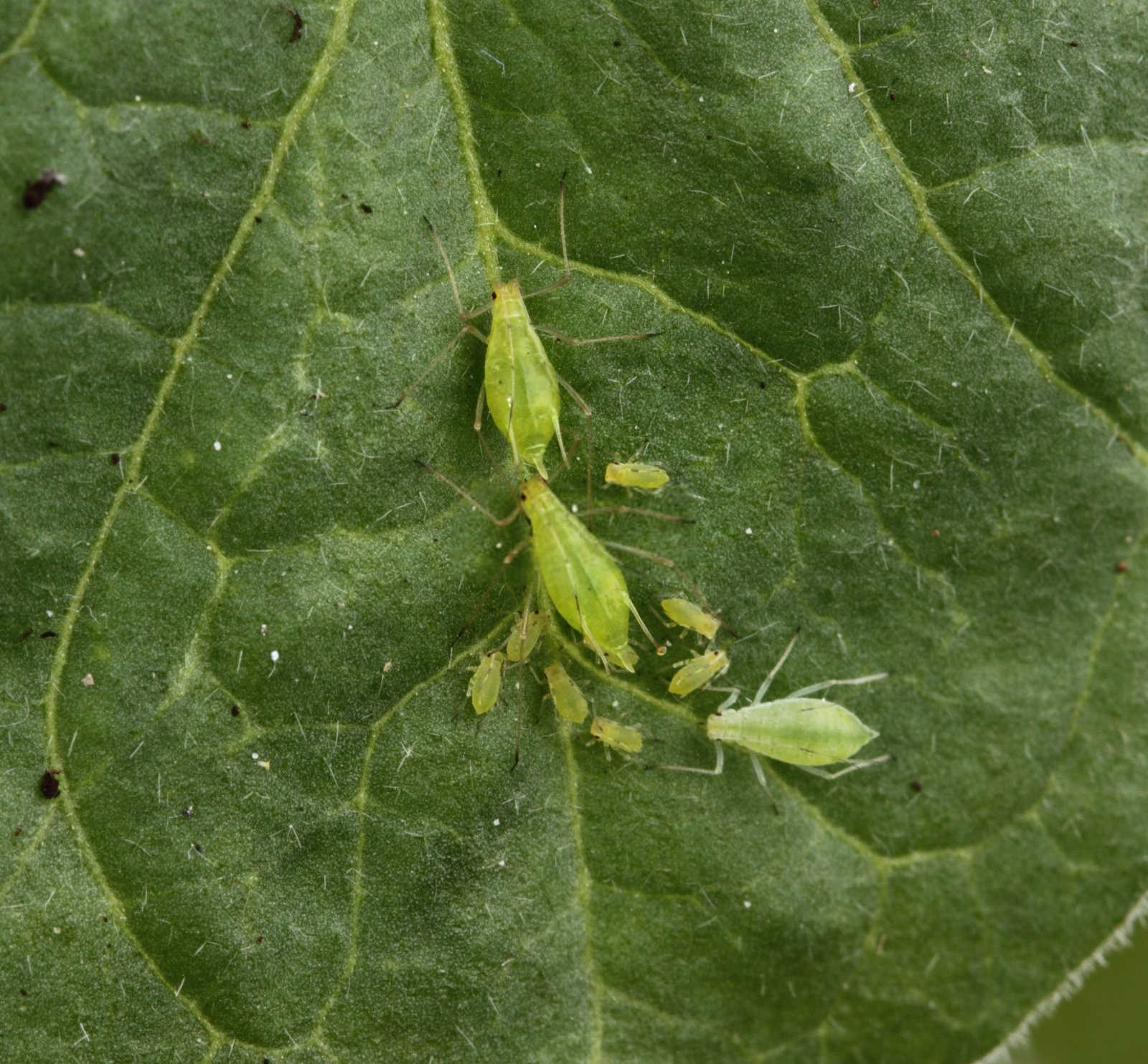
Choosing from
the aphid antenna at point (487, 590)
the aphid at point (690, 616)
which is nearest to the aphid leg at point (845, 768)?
the aphid at point (690, 616)

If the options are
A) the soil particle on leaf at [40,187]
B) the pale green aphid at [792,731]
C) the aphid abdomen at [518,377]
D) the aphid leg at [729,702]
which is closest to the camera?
the soil particle on leaf at [40,187]

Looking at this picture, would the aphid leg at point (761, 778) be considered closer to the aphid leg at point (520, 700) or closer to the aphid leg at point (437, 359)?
the aphid leg at point (520, 700)

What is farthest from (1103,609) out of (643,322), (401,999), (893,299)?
(401,999)

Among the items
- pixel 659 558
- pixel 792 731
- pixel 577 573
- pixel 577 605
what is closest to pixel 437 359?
pixel 577 573

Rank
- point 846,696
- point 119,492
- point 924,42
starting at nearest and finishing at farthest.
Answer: point 119,492 → point 924,42 → point 846,696

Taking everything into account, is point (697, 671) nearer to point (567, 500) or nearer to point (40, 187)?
point (567, 500)

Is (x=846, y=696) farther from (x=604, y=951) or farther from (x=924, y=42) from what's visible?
(x=924, y=42)
